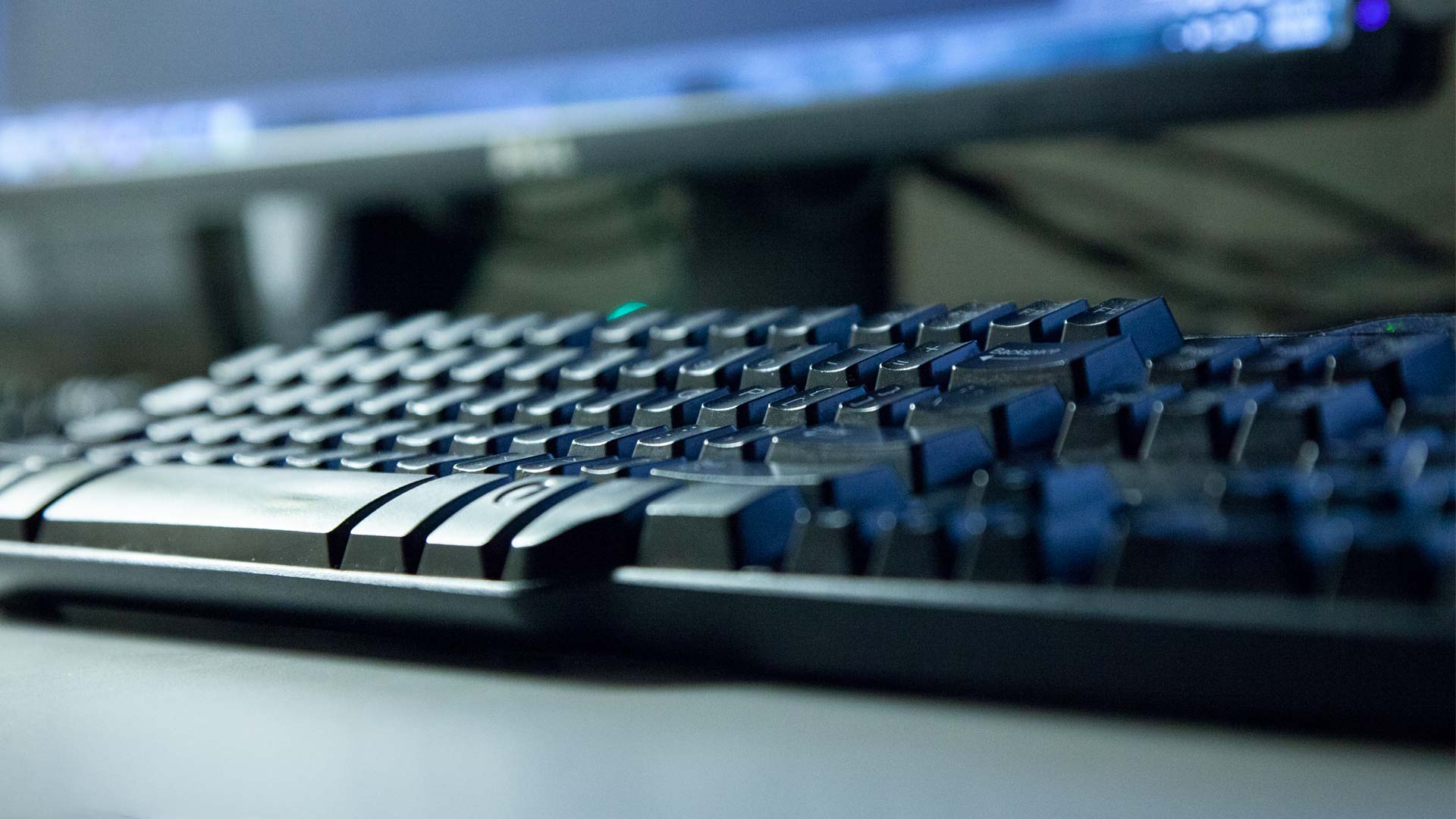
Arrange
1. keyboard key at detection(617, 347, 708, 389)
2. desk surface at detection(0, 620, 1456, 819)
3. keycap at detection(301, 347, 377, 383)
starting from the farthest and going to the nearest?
keycap at detection(301, 347, 377, 383) < keyboard key at detection(617, 347, 708, 389) < desk surface at detection(0, 620, 1456, 819)

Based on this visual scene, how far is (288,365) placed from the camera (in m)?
0.58

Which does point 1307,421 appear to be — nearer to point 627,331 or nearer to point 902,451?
point 902,451

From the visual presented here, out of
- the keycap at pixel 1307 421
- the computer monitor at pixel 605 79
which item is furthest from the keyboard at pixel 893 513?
the computer monitor at pixel 605 79

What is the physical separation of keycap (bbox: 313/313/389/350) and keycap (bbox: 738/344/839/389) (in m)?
0.25

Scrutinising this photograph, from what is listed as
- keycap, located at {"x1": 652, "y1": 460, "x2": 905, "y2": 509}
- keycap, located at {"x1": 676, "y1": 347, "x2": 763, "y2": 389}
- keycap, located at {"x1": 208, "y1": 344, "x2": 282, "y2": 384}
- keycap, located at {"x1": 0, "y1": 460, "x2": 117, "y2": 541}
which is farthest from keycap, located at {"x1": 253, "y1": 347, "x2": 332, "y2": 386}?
keycap, located at {"x1": 652, "y1": 460, "x2": 905, "y2": 509}

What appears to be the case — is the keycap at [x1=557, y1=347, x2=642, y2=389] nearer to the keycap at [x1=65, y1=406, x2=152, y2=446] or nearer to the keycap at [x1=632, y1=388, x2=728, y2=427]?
the keycap at [x1=632, y1=388, x2=728, y2=427]

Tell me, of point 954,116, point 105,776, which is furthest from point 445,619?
point 954,116

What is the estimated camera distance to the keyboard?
25 cm

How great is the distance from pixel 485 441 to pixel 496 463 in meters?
0.03

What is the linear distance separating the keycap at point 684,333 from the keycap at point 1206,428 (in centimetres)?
23

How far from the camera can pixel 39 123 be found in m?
0.93

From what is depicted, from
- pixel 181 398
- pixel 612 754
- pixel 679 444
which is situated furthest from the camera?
pixel 181 398

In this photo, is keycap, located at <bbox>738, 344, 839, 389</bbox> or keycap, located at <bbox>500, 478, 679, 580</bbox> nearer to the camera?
keycap, located at <bbox>500, 478, 679, 580</bbox>

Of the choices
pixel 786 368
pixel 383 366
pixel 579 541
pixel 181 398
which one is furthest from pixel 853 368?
pixel 181 398
